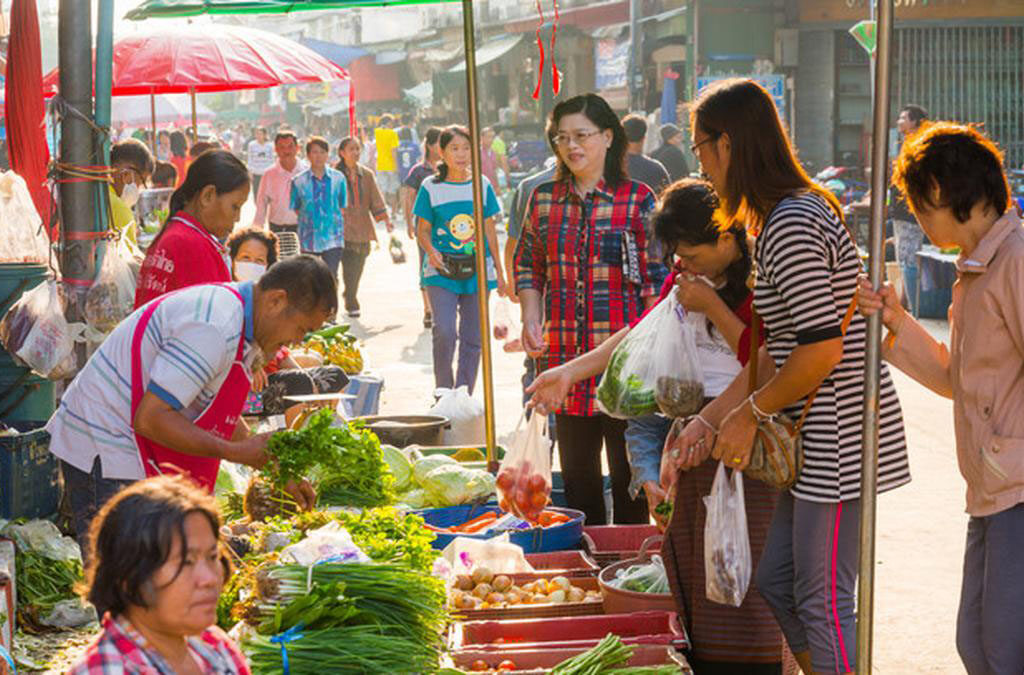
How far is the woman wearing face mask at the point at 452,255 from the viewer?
378 inches

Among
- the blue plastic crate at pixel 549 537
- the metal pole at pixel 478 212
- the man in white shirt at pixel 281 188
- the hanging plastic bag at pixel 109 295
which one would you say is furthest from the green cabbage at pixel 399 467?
the man in white shirt at pixel 281 188

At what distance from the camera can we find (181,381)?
3.84 meters

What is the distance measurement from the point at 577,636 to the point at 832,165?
2046cm

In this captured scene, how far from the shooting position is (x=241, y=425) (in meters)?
4.53

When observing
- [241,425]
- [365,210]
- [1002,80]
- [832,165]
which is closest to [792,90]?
[832,165]

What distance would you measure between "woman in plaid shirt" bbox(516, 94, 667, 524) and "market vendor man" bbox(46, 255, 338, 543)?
1925 mm

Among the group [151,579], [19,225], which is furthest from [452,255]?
Result: [151,579]

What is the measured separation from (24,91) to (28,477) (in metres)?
2.39

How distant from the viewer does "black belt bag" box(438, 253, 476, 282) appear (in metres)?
9.57

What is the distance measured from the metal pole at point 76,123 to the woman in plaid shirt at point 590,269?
2.11 meters

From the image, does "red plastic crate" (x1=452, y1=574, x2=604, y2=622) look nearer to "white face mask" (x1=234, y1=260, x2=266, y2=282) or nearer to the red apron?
the red apron

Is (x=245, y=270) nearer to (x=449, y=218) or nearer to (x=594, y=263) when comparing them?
(x=449, y=218)

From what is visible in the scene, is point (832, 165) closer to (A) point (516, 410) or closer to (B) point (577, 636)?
(A) point (516, 410)

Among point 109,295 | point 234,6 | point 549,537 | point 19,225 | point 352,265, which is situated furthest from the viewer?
point 352,265
